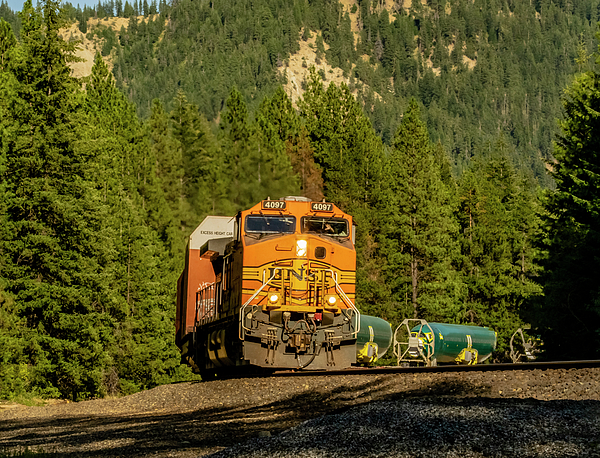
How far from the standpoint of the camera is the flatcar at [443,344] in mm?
30641

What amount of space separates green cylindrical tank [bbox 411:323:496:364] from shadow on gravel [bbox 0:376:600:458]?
15.3m

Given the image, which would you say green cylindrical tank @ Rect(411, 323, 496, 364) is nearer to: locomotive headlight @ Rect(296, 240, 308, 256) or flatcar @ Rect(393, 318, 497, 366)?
flatcar @ Rect(393, 318, 497, 366)

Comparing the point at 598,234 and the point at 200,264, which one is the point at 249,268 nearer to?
the point at 200,264

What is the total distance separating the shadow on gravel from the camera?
9.54 meters

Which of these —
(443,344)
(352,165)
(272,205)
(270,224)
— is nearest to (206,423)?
(270,224)

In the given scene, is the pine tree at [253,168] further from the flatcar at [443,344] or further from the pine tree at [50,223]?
the pine tree at [50,223]

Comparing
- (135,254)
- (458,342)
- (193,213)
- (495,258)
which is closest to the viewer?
(458,342)

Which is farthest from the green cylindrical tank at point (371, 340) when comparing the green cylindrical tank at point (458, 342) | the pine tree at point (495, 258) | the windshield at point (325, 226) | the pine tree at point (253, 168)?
the pine tree at point (495, 258)

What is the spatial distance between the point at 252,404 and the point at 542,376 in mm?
5871

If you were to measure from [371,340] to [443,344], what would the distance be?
10.3 feet

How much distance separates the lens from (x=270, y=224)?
59.8ft

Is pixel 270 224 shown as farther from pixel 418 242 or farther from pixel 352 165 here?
pixel 352 165

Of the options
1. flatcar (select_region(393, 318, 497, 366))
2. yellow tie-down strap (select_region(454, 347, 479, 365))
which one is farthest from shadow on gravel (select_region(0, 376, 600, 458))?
yellow tie-down strap (select_region(454, 347, 479, 365))

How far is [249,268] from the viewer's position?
687 inches
